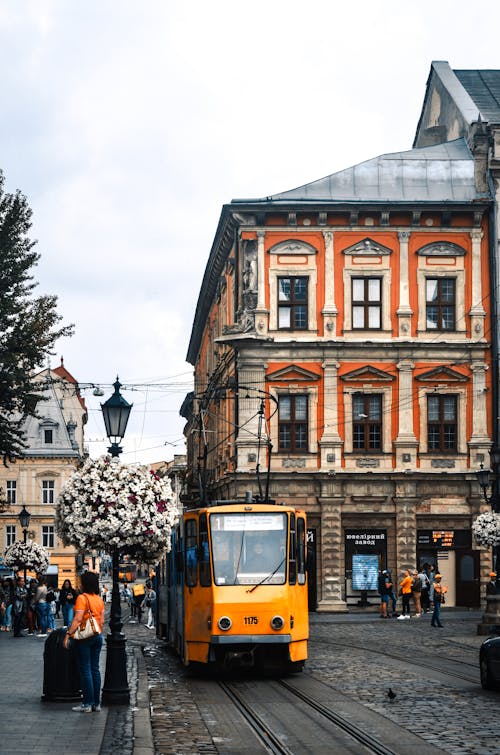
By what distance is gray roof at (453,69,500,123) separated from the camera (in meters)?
56.4

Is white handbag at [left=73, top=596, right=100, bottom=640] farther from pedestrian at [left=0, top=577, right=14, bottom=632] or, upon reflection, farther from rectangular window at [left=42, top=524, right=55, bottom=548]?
rectangular window at [left=42, top=524, right=55, bottom=548]

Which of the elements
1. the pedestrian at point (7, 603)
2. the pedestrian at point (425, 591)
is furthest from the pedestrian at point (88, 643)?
the pedestrian at point (425, 591)

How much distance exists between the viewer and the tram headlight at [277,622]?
2155 cm

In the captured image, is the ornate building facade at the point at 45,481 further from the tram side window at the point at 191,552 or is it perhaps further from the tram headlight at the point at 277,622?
the tram headlight at the point at 277,622

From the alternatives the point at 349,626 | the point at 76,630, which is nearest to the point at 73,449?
the point at 349,626

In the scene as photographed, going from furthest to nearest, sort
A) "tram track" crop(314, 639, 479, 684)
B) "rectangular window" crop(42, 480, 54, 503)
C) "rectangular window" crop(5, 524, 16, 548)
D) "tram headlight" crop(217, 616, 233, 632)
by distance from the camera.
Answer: "rectangular window" crop(42, 480, 54, 503), "rectangular window" crop(5, 524, 16, 548), "tram track" crop(314, 639, 479, 684), "tram headlight" crop(217, 616, 233, 632)

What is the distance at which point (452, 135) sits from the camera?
192ft

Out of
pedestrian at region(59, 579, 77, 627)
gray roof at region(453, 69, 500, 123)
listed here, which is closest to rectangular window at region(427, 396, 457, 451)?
gray roof at region(453, 69, 500, 123)

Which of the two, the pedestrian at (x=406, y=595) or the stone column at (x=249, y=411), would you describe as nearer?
the pedestrian at (x=406, y=595)

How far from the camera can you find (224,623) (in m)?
21.5

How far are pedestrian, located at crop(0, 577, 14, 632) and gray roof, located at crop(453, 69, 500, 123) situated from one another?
27039mm

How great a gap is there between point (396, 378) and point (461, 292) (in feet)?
14.0

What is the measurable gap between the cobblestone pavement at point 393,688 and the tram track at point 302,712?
59cm

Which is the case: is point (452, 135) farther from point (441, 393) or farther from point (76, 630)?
point (76, 630)
